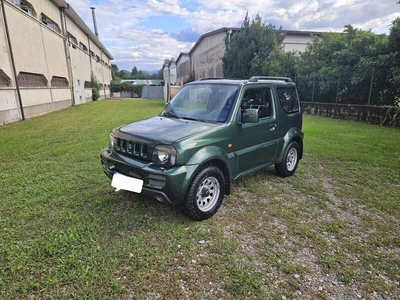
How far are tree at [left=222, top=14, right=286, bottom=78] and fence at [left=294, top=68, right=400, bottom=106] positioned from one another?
2647 mm

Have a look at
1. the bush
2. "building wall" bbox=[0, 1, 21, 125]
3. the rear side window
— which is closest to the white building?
"building wall" bbox=[0, 1, 21, 125]

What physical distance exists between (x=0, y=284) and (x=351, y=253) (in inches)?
133

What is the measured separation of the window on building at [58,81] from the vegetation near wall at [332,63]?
41.9 feet

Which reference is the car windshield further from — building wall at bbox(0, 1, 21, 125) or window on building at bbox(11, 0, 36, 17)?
window on building at bbox(11, 0, 36, 17)

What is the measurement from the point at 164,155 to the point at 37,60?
595 inches

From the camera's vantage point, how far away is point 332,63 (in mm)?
13797

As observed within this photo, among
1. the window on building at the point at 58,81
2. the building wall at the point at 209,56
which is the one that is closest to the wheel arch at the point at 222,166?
the window on building at the point at 58,81

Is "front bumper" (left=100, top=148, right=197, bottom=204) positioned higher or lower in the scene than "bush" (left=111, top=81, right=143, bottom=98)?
lower

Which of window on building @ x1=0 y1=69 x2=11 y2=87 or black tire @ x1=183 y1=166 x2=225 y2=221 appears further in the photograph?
window on building @ x1=0 y1=69 x2=11 y2=87

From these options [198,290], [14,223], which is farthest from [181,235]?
[14,223]

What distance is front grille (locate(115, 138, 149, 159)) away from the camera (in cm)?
297

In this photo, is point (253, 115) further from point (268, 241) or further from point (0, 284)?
point (0, 284)

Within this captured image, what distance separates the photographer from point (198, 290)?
2.11 meters

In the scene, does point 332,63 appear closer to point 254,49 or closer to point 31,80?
point 254,49
